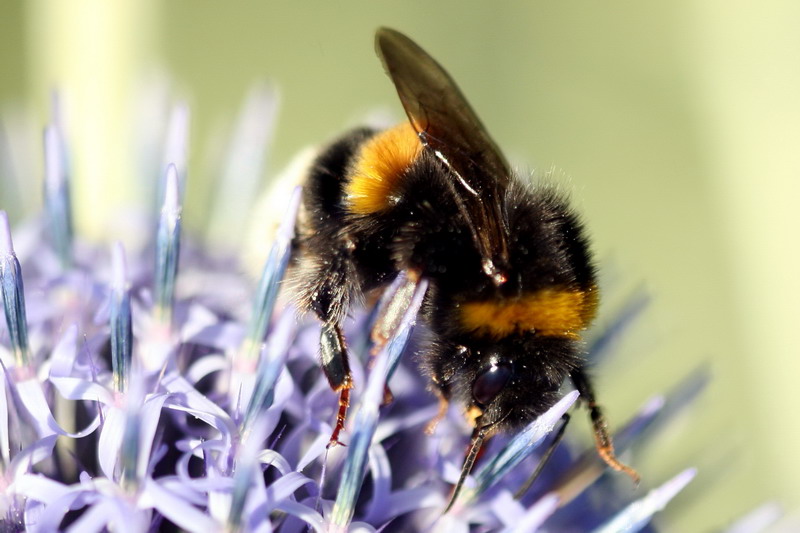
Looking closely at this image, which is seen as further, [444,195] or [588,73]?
[588,73]

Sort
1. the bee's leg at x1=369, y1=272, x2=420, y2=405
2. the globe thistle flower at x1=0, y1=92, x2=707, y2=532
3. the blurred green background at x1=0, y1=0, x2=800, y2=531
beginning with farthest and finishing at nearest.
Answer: the blurred green background at x1=0, y1=0, x2=800, y2=531, the bee's leg at x1=369, y1=272, x2=420, y2=405, the globe thistle flower at x1=0, y1=92, x2=707, y2=532

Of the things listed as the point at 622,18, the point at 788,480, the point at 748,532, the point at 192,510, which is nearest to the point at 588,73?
the point at 622,18

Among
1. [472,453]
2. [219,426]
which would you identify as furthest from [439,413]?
[219,426]

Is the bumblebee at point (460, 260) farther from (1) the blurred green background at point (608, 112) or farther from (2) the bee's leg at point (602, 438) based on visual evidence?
(1) the blurred green background at point (608, 112)

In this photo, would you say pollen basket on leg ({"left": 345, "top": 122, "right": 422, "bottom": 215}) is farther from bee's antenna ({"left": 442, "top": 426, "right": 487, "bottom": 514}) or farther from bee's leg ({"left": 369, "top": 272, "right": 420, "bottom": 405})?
bee's antenna ({"left": 442, "top": 426, "right": 487, "bottom": 514})

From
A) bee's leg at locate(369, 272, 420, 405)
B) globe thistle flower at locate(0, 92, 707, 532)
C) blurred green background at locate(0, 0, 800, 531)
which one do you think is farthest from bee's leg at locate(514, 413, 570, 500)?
blurred green background at locate(0, 0, 800, 531)

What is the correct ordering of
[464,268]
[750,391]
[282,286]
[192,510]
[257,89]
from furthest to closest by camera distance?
[750,391], [257,89], [282,286], [464,268], [192,510]

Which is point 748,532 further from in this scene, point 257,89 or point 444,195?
point 257,89
